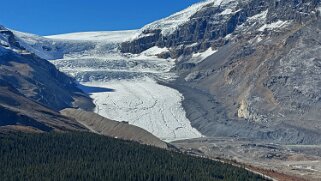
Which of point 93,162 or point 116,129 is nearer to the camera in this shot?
point 93,162

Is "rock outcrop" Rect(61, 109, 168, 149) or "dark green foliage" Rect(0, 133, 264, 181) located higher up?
"dark green foliage" Rect(0, 133, 264, 181)

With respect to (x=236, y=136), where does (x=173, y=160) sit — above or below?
above

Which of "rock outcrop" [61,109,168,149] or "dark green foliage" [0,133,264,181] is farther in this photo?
"rock outcrop" [61,109,168,149]

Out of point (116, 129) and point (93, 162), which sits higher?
point (93, 162)

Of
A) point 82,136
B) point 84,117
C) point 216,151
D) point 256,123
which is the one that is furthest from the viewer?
point 256,123

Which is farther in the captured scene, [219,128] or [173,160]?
[219,128]

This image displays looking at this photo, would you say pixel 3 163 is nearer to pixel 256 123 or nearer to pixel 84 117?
pixel 84 117

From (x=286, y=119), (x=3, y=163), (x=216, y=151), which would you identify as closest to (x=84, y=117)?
(x=216, y=151)

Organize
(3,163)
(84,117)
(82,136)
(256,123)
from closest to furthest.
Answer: (3,163)
(82,136)
(84,117)
(256,123)
